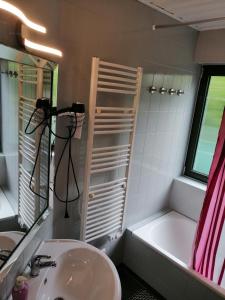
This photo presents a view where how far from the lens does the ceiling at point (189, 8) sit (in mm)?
1730

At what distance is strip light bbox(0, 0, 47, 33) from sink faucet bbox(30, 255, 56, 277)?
3.96ft

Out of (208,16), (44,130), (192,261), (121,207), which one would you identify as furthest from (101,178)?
(208,16)

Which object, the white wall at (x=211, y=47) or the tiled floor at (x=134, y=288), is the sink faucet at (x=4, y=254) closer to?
the tiled floor at (x=134, y=288)

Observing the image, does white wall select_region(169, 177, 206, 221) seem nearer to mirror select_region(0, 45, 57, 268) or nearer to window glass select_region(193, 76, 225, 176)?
window glass select_region(193, 76, 225, 176)

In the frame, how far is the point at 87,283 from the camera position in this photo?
1.33 m

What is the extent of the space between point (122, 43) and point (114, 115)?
55 centimetres

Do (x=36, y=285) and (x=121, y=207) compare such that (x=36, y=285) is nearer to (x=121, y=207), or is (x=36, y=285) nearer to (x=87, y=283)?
(x=87, y=283)

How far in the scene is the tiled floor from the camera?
2155 millimetres

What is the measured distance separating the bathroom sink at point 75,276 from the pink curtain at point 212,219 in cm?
94

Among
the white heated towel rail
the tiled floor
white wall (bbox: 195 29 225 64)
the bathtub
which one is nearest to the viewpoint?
the white heated towel rail

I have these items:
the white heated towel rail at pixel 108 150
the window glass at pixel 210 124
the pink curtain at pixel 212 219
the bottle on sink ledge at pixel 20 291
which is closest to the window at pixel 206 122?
the window glass at pixel 210 124

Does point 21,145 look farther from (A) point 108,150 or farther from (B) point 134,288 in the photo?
(B) point 134,288

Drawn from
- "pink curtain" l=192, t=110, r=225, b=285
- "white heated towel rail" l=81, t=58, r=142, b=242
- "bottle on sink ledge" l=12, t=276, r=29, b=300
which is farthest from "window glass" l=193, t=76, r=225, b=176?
"bottle on sink ledge" l=12, t=276, r=29, b=300

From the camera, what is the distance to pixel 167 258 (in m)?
2.05
